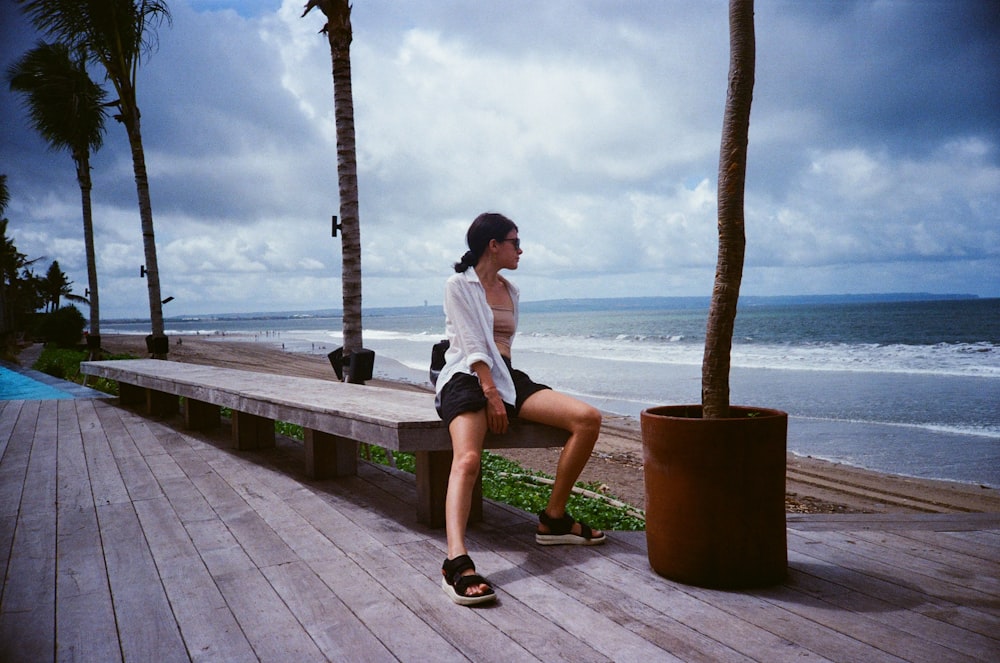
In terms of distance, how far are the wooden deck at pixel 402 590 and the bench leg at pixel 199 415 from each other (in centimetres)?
195

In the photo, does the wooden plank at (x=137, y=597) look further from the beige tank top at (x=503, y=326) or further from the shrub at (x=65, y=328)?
the shrub at (x=65, y=328)

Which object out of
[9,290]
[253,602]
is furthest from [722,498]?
[9,290]

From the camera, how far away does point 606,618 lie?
7.17 feet

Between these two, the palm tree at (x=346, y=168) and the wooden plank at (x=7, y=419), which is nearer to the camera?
the wooden plank at (x=7, y=419)

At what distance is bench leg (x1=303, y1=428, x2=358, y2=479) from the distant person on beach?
144 centimetres

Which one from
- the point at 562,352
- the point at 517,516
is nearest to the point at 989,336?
the point at 562,352

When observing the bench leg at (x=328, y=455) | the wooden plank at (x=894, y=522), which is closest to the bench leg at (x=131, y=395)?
the bench leg at (x=328, y=455)

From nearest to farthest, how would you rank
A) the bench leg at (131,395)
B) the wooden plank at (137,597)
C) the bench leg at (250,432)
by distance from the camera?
1. the wooden plank at (137,597)
2. the bench leg at (250,432)
3. the bench leg at (131,395)

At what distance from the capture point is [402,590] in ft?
8.00

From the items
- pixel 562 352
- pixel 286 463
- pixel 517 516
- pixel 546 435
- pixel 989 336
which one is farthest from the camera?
pixel 989 336

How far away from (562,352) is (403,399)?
2545cm

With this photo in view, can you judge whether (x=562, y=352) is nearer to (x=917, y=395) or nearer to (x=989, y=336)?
(x=917, y=395)

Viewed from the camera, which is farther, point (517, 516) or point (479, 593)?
point (517, 516)

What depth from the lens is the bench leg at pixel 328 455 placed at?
13.5 ft
